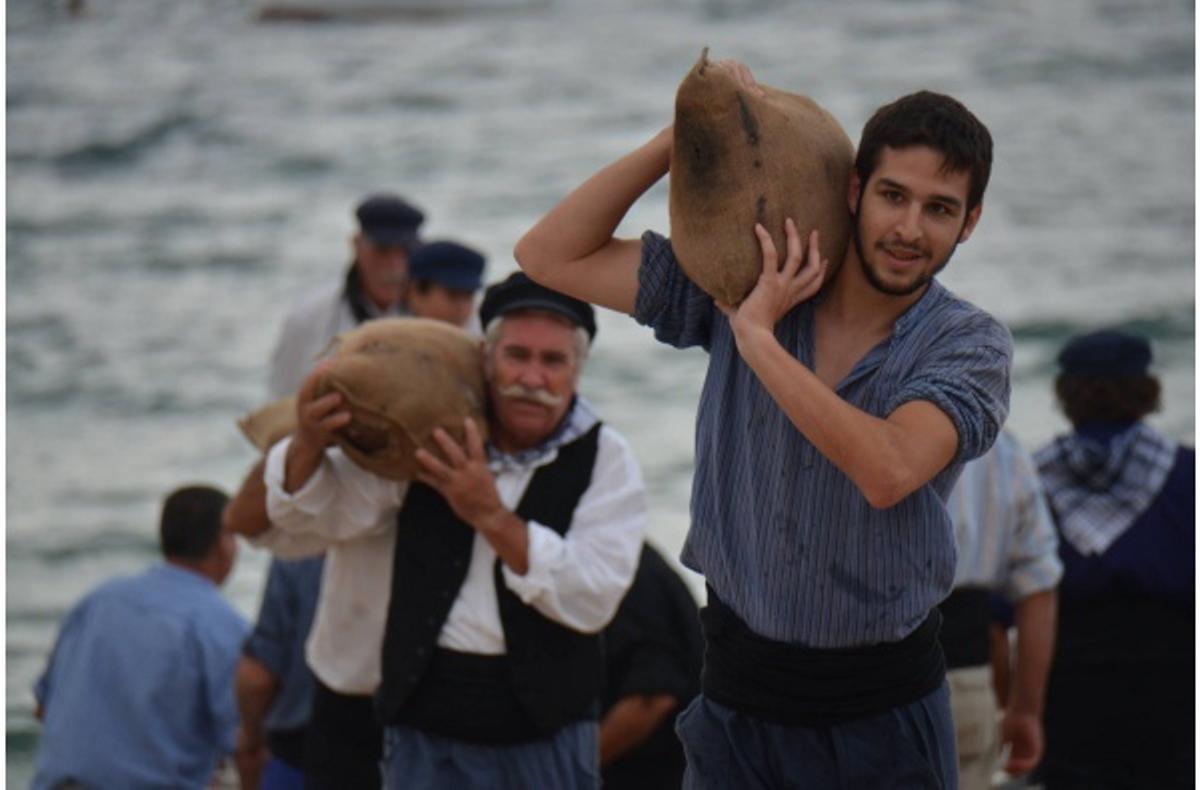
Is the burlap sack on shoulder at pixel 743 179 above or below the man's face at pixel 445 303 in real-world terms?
above

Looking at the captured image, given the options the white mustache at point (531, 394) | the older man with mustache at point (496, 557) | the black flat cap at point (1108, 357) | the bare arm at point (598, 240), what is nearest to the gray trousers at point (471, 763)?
the older man with mustache at point (496, 557)

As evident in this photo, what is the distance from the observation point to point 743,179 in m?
2.80

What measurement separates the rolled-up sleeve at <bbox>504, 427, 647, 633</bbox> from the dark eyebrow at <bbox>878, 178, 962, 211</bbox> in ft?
3.89

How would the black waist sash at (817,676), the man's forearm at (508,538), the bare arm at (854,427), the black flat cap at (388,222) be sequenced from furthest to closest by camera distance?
the black flat cap at (388,222) → the man's forearm at (508,538) → the black waist sash at (817,676) → the bare arm at (854,427)

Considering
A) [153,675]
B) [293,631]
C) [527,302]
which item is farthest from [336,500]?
[153,675]

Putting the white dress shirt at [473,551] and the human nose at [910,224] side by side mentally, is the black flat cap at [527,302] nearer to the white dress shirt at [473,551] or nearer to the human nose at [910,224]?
the white dress shirt at [473,551]

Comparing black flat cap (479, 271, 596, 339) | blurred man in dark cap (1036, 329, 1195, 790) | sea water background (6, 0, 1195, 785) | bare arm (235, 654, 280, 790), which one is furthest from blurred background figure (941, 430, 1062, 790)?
sea water background (6, 0, 1195, 785)

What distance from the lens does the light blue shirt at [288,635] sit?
4.93 m

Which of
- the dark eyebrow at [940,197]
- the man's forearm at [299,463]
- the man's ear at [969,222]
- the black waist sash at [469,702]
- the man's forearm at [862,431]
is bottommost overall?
the black waist sash at [469,702]

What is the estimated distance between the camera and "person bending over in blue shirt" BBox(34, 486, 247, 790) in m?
5.27

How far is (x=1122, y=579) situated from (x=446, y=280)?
1524mm

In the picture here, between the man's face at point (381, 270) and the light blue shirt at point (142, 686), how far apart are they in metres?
0.81

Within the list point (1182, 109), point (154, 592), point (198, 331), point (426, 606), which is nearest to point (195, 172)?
point (198, 331)

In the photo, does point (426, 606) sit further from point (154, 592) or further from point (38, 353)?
point (38, 353)
